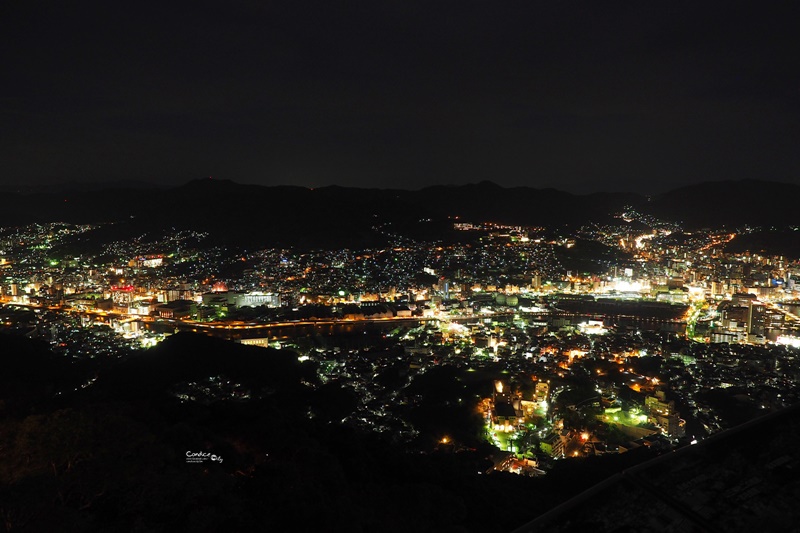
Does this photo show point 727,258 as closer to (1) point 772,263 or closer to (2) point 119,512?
(1) point 772,263

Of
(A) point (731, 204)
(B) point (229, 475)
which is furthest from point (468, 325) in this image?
(A) point (731, 204)

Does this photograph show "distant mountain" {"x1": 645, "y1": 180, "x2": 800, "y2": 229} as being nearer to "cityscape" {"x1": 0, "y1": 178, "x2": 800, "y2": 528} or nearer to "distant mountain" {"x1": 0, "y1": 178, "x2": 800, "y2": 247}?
"distant mountain" {"x1": 0, "y1": 178, "x2": 800, "y2": 247}

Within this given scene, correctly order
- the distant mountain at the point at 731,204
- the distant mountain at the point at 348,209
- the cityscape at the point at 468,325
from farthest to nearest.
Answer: the distant mountain at the point at 731,204 < the distant mountain at the point at 348,209 < the cityscape at the point at 468,325

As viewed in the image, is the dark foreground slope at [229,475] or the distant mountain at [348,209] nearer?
the dark foreground slope at [229,475]

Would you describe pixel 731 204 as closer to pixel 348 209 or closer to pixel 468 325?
pixel 348 209

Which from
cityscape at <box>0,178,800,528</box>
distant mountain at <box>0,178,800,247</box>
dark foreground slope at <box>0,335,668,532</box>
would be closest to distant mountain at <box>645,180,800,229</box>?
distant mountain at <box>0,178,800,247</box>

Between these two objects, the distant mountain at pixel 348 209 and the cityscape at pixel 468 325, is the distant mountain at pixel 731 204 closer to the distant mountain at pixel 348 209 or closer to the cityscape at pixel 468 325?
the distant mountain at pixel 348 209

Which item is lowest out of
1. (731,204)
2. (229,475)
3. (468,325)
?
(468,325)

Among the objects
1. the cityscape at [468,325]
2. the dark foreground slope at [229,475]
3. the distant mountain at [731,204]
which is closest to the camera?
the dark foreground slope at [229,475]

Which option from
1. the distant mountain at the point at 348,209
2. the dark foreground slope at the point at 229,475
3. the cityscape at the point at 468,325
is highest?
the distant mountain at the point at 348,209

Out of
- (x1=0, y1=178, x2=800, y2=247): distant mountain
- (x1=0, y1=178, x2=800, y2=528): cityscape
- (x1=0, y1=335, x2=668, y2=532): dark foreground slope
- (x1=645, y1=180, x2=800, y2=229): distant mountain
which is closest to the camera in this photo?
(x1=0, y1=335, x2=668, y2=532): dark foreground slope

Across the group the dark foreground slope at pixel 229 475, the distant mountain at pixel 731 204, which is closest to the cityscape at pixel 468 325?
the dark foreground slope at pixel 229 475
